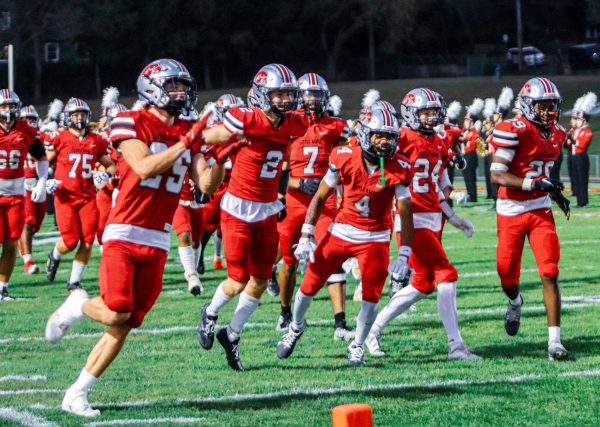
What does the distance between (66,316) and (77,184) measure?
6.26 meters

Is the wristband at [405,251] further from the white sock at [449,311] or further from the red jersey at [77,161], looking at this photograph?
the red jersey at [77,161]

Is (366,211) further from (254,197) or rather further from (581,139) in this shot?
(581,139)

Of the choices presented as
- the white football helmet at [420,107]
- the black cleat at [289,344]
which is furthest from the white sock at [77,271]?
the white football helmet at [420,107]

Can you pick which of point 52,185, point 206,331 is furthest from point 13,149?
point 206,331

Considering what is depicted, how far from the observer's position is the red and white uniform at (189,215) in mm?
13062

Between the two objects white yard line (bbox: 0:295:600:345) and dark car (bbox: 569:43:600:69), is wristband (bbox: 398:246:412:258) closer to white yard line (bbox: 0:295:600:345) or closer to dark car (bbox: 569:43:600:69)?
white yard line (bbox: 0:295:600:345)

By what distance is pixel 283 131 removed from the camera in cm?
884

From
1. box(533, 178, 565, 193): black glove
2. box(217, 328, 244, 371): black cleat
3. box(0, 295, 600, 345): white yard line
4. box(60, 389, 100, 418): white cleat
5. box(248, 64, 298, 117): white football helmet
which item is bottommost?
box(0, 295, 600, 345): white yard line

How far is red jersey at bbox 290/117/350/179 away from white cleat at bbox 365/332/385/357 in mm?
2111

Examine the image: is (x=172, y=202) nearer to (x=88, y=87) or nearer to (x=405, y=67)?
(x=88, y=87)

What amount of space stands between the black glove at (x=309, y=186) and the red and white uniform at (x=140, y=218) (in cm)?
326

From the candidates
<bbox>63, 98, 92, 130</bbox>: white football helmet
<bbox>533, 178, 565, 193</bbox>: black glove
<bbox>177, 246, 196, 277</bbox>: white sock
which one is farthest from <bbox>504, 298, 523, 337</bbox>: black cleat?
<bbox>63, 98, 92, 130</bbox>: white football helmet

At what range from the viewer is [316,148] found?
10.9 m

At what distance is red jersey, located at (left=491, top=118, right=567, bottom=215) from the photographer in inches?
356
